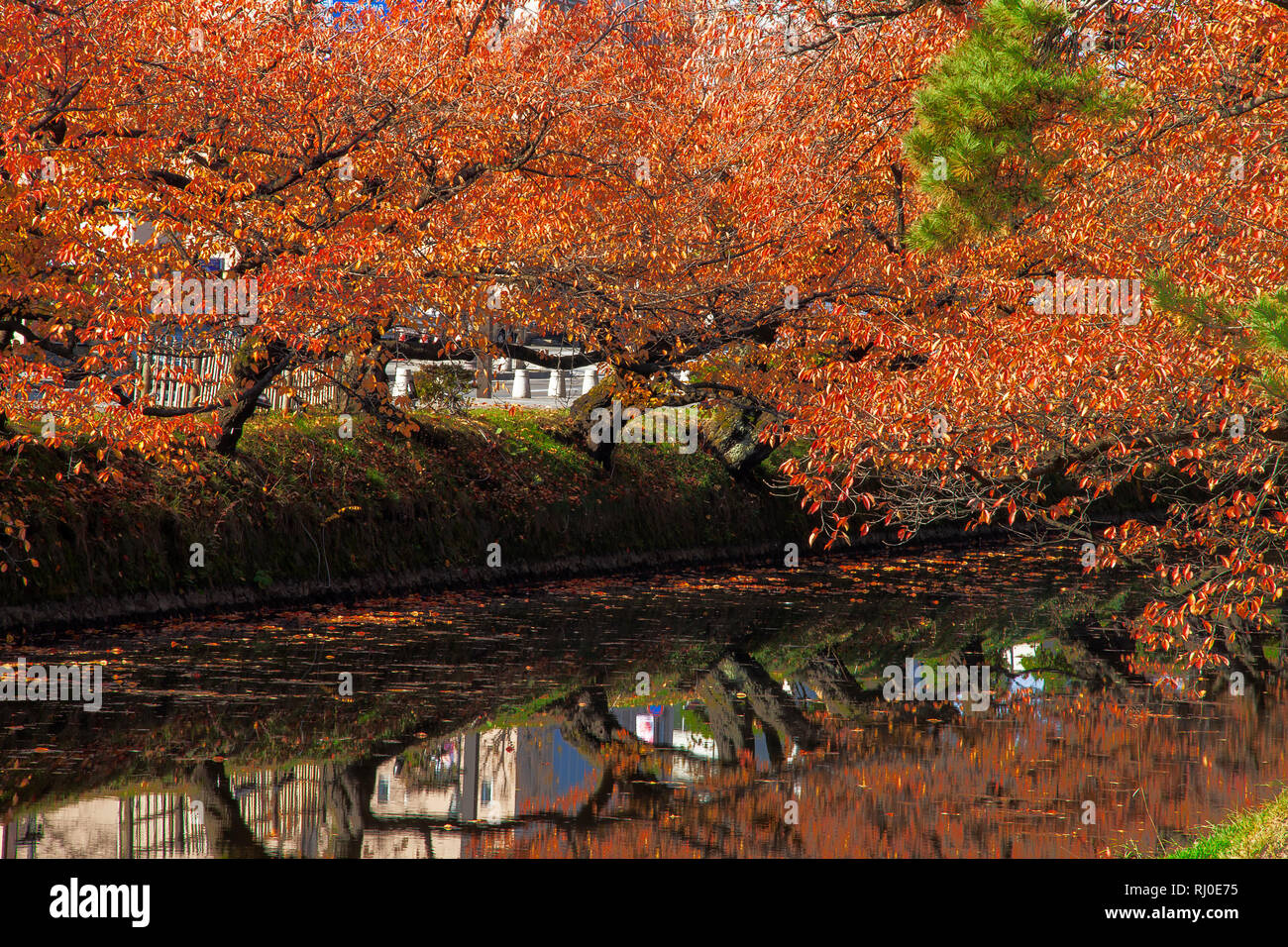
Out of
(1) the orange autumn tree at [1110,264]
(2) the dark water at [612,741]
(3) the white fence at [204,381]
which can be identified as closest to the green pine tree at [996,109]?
(1) the orange autumn tree at [1110,264]

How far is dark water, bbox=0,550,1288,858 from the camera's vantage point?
944cm

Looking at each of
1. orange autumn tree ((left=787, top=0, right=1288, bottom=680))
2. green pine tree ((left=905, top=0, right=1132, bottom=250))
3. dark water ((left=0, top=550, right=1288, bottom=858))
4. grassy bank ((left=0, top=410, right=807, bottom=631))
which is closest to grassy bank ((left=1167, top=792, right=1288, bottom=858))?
dark water ((left=0, top=550, right=1288, bottom=858))

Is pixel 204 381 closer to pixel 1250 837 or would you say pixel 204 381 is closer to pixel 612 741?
pixel 612 741

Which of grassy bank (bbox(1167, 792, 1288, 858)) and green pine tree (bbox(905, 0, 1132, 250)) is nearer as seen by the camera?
grassy bank (bbox(1167, 792, 1288, 858))

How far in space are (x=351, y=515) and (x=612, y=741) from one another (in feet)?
30.1

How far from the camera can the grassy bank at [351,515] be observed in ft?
55.3

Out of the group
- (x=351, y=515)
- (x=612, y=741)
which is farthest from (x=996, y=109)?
(x=351, y=515)

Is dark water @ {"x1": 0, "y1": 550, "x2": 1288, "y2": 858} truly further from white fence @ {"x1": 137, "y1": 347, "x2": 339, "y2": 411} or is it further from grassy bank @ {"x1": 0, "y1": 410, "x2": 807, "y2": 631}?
white fence @ {"x1": 137, "y1": 347, "x2": 339, "y2": 411}

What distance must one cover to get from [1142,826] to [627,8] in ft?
57.0

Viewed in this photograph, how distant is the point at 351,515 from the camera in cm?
2061

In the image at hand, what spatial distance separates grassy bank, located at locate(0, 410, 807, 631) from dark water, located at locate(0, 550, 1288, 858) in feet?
2.78

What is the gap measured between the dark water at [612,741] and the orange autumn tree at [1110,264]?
1761 millimetres

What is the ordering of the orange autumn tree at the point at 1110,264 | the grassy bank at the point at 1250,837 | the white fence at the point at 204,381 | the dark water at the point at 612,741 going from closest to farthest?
the grassy bank at the point at 1250,837 → the dark water at the point at 612,741 → the orange autumn tree at the point at 1110,264 → the white fence at the point at 204,381

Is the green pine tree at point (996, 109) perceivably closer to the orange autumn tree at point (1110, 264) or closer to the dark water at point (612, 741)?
the orange autumn tree at point (1110, 264)
